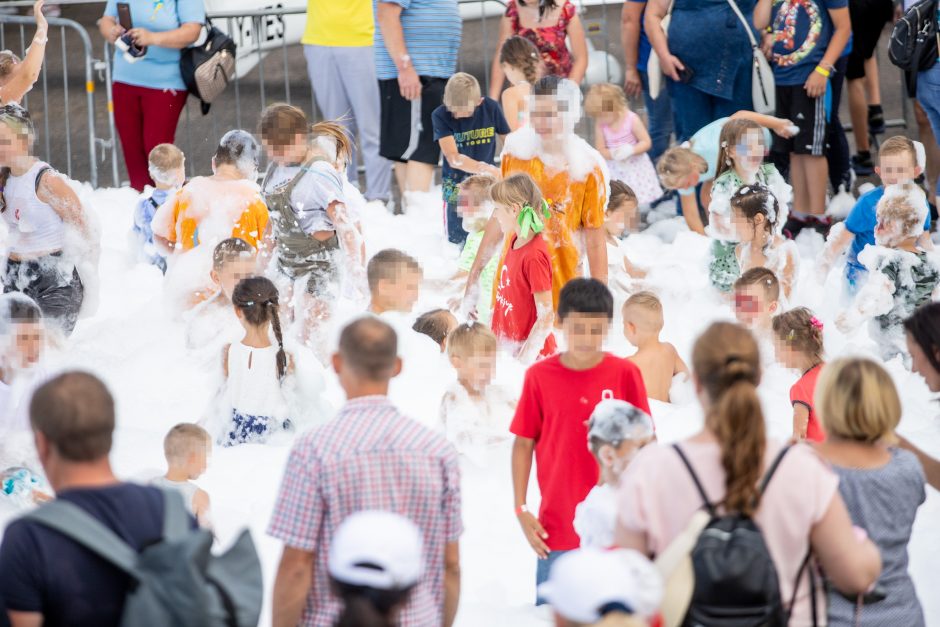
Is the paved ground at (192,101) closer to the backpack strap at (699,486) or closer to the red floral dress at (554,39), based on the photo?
the red floral dress at (554,39)

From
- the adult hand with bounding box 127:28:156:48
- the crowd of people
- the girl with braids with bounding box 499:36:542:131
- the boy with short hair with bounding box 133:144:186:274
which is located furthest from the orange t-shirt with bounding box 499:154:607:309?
the adult hand with bounding box 127:28:156:48

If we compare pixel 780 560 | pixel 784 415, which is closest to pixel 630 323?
pixel 784 415

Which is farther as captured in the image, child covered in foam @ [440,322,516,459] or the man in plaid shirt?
child covered in foam @ [440,322,516,459]

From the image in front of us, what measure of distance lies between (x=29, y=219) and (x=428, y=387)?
1.97 meters

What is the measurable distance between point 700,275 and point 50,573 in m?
5.47

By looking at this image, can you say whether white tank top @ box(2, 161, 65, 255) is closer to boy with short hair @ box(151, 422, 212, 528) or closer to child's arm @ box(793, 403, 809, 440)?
boy with short hair @ box(151, 422, 212, 528)

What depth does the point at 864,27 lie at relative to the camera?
353 inches

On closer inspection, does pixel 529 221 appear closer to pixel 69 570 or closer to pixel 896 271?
pixel 896 271

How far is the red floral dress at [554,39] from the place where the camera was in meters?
8.59

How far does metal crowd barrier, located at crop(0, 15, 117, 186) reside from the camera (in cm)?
980

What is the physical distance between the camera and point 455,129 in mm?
8078

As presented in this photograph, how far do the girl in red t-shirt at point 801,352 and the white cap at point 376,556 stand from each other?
2.37 metres

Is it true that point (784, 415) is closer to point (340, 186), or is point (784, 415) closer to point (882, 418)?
point (340, 186)

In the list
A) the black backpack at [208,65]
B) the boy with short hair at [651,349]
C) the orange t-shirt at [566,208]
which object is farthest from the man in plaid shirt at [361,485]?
the black backpack at [208,65]
